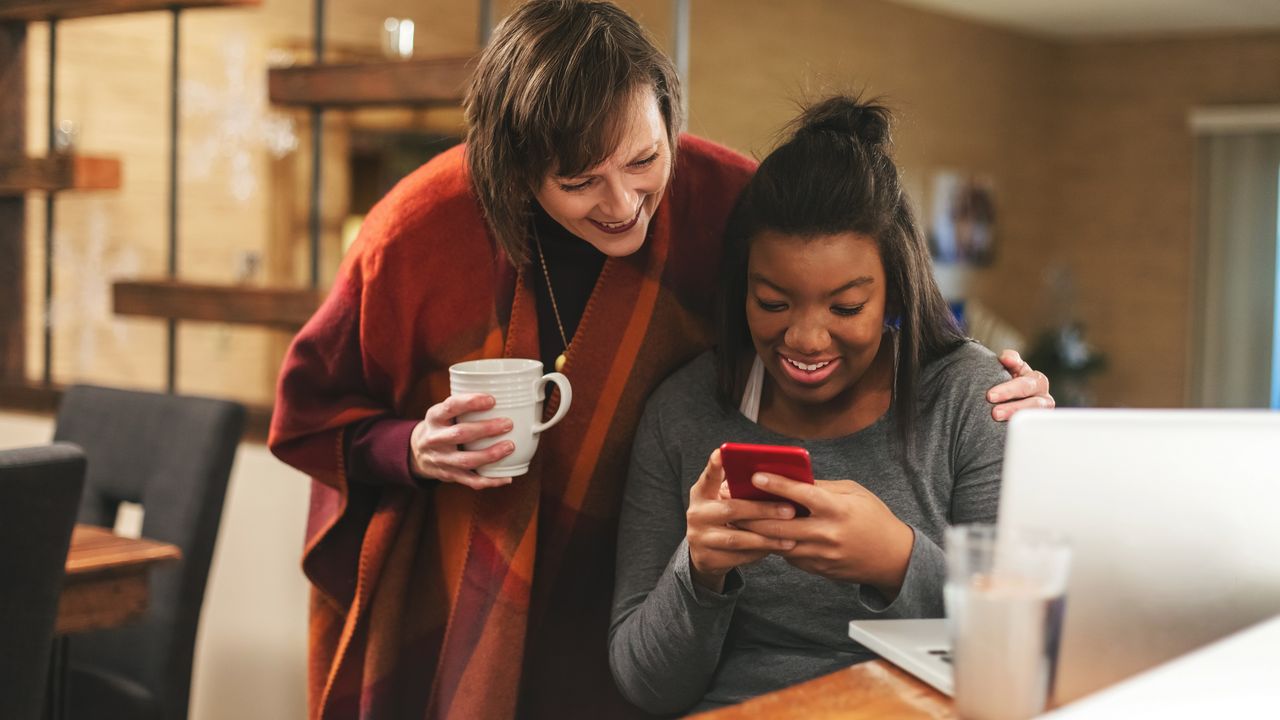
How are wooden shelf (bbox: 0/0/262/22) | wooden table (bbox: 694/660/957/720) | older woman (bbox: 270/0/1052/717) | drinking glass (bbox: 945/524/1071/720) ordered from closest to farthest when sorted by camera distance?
1. drinking glass (bbox: 945/524/1071/720)
2. wooden table (bbox: 694/660/957/720)
3. older woman (bbox: 270/0/1052/717)
4. wooden shelf (bbox: 0/0/262/22)

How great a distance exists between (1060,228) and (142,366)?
611 cm

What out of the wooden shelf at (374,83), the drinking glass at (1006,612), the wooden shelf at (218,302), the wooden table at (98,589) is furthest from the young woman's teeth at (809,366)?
the wooden shelf at (218,302)

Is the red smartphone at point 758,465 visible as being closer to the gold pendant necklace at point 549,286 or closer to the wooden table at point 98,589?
the gold pendant necklace at point 549,286

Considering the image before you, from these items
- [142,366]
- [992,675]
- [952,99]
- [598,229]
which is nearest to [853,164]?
[598,229]

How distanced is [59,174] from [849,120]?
7.62 ft

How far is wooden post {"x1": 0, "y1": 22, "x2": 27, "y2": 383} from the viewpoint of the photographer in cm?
321

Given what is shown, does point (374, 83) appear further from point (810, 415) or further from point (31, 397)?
point (810, 415)

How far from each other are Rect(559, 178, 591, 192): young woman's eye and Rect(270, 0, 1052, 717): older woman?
0.05m

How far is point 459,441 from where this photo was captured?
52.3 inches

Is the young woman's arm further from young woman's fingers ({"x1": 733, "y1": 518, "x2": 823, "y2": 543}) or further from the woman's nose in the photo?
the woman's nose

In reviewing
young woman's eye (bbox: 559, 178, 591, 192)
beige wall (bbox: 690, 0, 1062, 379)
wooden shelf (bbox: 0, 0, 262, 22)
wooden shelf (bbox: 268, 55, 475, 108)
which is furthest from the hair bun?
beige wall (bbox: 690, 0, 1062, 379)

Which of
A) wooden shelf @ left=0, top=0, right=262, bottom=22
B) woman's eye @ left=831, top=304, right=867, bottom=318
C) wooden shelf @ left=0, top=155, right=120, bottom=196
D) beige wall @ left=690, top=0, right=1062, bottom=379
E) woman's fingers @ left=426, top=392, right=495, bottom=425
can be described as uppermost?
beige wall @ left=690, top=0, right=1062, bottom=379

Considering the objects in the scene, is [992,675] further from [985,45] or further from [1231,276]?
[1231,276]

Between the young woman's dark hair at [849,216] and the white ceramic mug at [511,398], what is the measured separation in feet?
0.65
